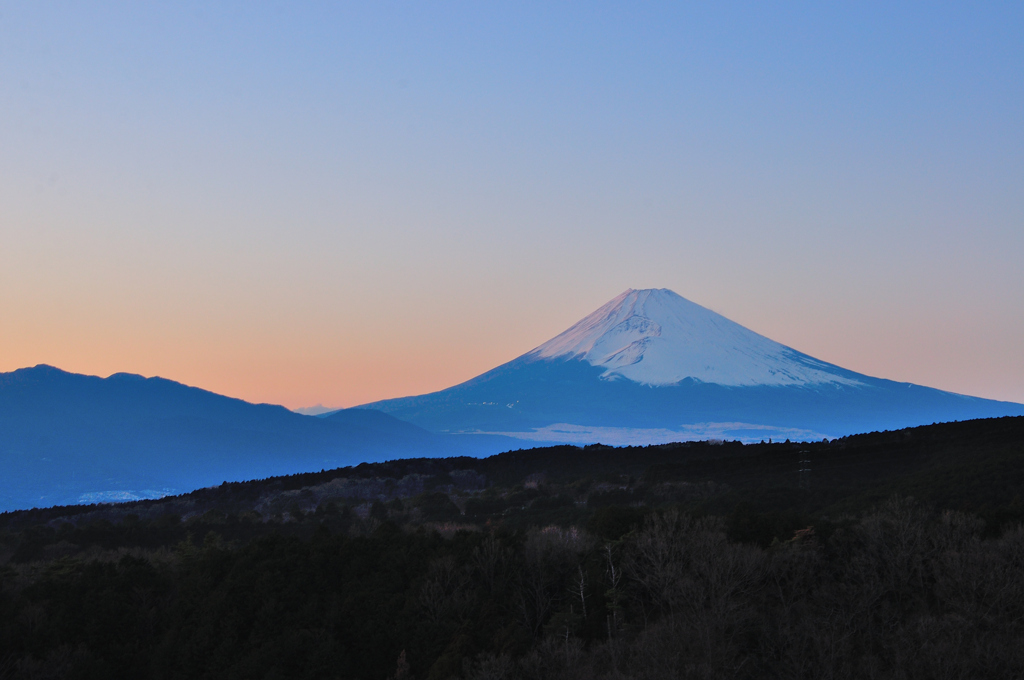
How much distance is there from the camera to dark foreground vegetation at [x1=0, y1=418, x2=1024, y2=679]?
94.5 feet

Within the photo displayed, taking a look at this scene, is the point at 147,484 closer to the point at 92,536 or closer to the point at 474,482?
the point at 474,482

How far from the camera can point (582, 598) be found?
33781 millimetres

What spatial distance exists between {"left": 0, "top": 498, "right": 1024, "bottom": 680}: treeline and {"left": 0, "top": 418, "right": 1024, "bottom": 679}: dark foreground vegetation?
8 centimetres

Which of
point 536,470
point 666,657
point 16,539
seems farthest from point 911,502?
point 16,539

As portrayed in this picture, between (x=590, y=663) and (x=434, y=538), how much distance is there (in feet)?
44.1

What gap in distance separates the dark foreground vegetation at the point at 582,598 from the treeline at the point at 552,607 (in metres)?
0.08

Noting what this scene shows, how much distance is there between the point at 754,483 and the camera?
188 feet

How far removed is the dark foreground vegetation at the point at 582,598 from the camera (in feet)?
94.5

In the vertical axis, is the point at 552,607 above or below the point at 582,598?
below

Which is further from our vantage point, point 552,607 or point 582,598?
point 552,607

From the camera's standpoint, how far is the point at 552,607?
3612 centimetres

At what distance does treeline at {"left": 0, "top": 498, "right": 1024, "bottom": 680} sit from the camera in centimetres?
2856

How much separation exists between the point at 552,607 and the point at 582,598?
273cm

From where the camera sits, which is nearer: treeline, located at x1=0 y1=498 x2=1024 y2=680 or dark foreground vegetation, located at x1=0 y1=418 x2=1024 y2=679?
treeline, located at x1=0 y1=498 x2=1024 y2=680
